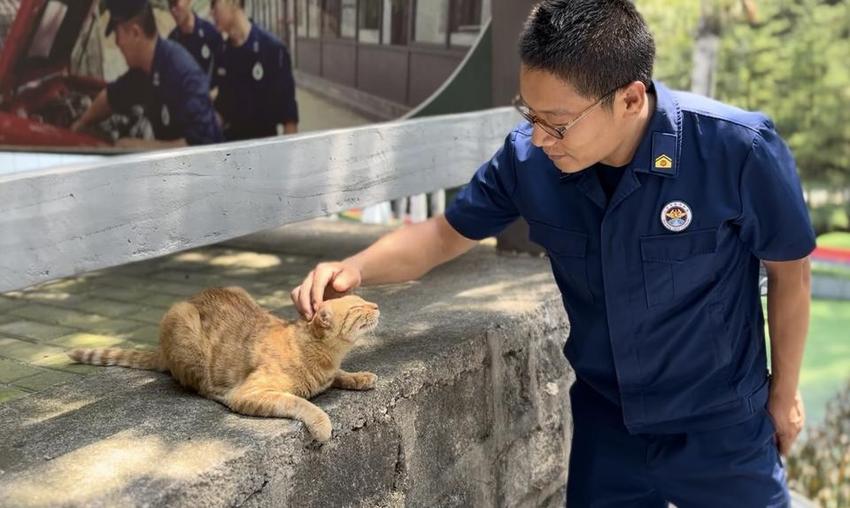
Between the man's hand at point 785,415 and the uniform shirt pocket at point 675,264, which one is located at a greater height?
the uniform shirt pocket at point 675,264

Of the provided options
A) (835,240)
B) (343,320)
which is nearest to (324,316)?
(343,320)

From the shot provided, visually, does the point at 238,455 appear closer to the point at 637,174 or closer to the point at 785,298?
the point at 637,174

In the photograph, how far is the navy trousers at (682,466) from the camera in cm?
247

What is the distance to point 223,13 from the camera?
5082 millimetres

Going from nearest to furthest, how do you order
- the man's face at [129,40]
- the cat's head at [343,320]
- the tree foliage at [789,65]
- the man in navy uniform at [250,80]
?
the cat's head at [343,320]
the man's face at [129,40]
the man in navy uniform at [250,80]
the tree foliage at [789,65]

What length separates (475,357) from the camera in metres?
3.31

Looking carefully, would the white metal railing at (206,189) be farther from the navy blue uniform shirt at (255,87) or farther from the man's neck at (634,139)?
the man's neck at (634,139)

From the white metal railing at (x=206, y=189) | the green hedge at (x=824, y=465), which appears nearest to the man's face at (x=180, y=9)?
the white metal railing at (x=206, y=189)

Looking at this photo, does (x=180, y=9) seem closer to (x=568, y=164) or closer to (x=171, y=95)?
(x=171, y=95)

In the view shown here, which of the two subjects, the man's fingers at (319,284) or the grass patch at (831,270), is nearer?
the man's fingers at (319,284)

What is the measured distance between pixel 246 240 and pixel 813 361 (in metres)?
6.88

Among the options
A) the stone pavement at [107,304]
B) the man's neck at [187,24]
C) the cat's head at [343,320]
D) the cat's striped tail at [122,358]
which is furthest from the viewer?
the man's neck at [187,24]

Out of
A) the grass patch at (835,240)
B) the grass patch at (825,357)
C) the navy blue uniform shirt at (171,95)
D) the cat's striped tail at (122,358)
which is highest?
the navy blue uniform shirt at (171,95)

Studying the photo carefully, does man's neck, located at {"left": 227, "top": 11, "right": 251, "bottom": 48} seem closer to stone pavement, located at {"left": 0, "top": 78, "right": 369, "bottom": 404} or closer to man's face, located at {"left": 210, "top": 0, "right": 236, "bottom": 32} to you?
man's face, located at {"left": 210, "top": 0, "right": 236, "bottom": 32}
